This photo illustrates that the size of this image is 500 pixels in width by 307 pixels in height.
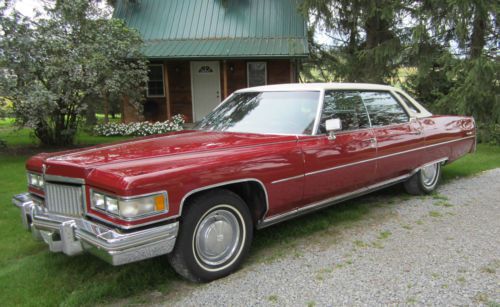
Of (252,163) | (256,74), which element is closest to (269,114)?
(252,163)

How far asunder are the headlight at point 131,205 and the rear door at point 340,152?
1.49 meters

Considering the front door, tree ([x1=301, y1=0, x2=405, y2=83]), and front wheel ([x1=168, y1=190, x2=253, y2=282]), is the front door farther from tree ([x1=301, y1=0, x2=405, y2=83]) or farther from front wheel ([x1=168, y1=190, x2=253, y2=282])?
front wheel ([x1=168, y1=190, x2=253, y2=282])

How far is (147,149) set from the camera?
3.38 metres

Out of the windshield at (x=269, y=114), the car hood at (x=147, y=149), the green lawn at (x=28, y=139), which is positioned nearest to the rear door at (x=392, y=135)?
the windshield at (x=269, y=114)

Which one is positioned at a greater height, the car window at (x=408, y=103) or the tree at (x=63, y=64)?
the tree at (x=63, y=64)

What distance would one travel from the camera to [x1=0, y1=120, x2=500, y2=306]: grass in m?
3.00

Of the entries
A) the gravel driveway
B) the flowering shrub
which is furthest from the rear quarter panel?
the flowering shrub

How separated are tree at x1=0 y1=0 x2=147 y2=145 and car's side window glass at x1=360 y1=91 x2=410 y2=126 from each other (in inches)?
255

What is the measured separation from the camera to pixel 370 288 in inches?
118

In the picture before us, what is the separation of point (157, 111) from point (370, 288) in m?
13.6

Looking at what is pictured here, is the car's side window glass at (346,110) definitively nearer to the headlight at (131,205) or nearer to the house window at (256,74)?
the headlight at (131,205)

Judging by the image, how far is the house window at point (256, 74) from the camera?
51.0ft

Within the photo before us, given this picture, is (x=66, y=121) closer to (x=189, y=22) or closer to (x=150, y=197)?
(x=189, y=22)

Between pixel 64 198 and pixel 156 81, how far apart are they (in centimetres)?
1332
